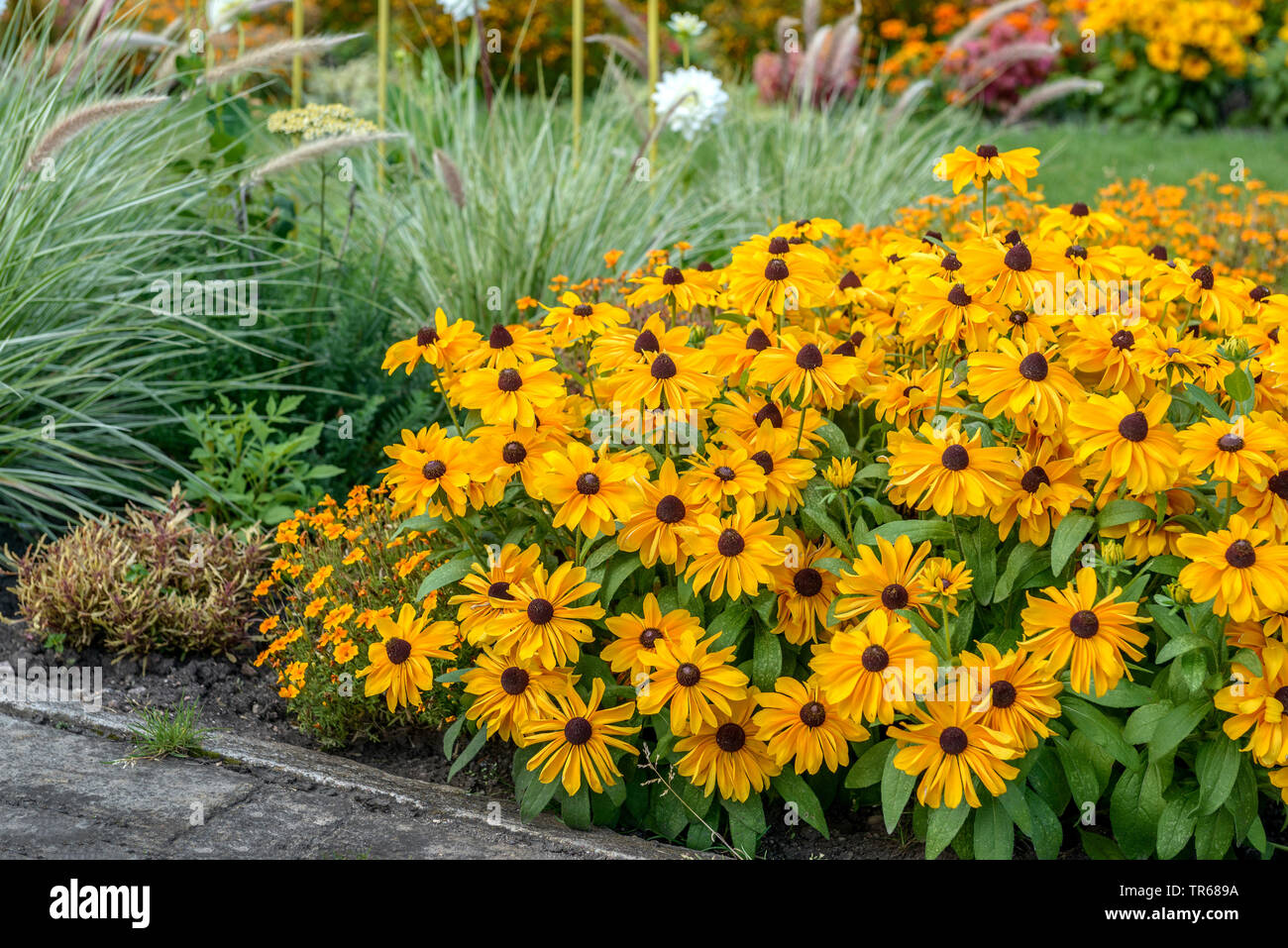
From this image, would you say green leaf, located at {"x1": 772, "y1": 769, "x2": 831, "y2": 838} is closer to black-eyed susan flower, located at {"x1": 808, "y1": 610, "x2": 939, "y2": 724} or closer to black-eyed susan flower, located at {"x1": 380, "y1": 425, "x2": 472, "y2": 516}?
black-eyed susan flower, located at {"x1": 808, "y1": 610, "x2": 939, "y2": 724}

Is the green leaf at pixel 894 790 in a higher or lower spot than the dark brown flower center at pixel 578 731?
lower

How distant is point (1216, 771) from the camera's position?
222 cm

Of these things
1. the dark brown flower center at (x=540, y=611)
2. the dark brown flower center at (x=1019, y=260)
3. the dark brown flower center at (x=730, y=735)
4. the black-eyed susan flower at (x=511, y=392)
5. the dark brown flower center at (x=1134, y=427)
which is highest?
the dark brown flower center at (x=1019, y=260)

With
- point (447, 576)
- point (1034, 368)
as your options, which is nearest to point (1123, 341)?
point (1034, 368)

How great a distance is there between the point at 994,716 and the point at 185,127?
467 centimetres

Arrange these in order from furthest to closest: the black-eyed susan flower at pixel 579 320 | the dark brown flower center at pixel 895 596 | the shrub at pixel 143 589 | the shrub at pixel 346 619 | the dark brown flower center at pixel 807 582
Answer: the shrub at pixel 143 589
the shrub at pixel 346 619
the black-eyed susan flower at pixel 579 320
the dark brown flower center at pixel 807 582
the dark brown flower center at pixel 895 596

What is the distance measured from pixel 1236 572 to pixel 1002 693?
418 mm

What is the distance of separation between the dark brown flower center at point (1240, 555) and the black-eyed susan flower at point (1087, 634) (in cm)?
17

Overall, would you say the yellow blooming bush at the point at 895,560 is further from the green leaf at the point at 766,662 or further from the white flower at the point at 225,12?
the white flower at the point at 225,12

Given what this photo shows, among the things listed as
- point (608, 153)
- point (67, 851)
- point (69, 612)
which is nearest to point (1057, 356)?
point (67, 851)

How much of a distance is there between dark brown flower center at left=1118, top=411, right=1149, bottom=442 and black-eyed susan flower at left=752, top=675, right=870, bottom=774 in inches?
27.4

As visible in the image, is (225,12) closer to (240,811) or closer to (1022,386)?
(240,811)

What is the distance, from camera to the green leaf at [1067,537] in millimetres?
2217

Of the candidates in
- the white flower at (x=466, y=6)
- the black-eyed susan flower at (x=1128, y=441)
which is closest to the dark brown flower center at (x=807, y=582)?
the black-eyed susan flower at (x=1128, y=441)
